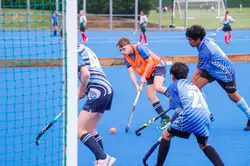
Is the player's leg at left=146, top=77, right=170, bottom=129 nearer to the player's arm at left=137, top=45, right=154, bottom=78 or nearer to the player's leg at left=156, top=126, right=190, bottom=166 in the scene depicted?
the player's arm at left=137, top=45, right=154, bottom=78

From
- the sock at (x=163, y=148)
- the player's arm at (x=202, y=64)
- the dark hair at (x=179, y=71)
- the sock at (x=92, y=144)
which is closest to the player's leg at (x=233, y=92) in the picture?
the player's arm at (x=202, y=64)

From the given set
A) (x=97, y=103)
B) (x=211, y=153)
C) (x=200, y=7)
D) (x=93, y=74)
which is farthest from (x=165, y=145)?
(x=200, y=7)

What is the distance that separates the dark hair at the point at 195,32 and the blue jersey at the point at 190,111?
1.55 m

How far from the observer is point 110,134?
22.3ft

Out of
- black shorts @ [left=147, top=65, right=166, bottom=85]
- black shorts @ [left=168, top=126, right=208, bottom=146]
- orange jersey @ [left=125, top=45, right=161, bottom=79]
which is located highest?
orange jersey @ [left=125, top=45, right=161, bottom=79]

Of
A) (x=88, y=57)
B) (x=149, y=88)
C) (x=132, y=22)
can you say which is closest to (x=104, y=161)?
(x=88, y=57)

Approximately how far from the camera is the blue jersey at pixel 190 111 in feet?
15.1

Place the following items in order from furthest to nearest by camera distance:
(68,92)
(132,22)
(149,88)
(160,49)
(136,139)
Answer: (132,22) → (160,49) → (149,88) → (136,139) → (68,92)

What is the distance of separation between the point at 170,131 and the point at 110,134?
2.09 m

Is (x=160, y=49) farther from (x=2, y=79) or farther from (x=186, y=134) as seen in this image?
(x=186, y=134)

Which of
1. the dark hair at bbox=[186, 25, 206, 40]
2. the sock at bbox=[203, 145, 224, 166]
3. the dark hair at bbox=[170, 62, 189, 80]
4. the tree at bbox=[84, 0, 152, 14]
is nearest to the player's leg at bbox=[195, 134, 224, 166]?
the sock at bbox=[203, 145, 224, 166]

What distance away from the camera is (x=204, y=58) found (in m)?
6.65

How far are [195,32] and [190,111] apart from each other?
1832mm

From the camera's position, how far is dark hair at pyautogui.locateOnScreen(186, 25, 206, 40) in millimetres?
6113
